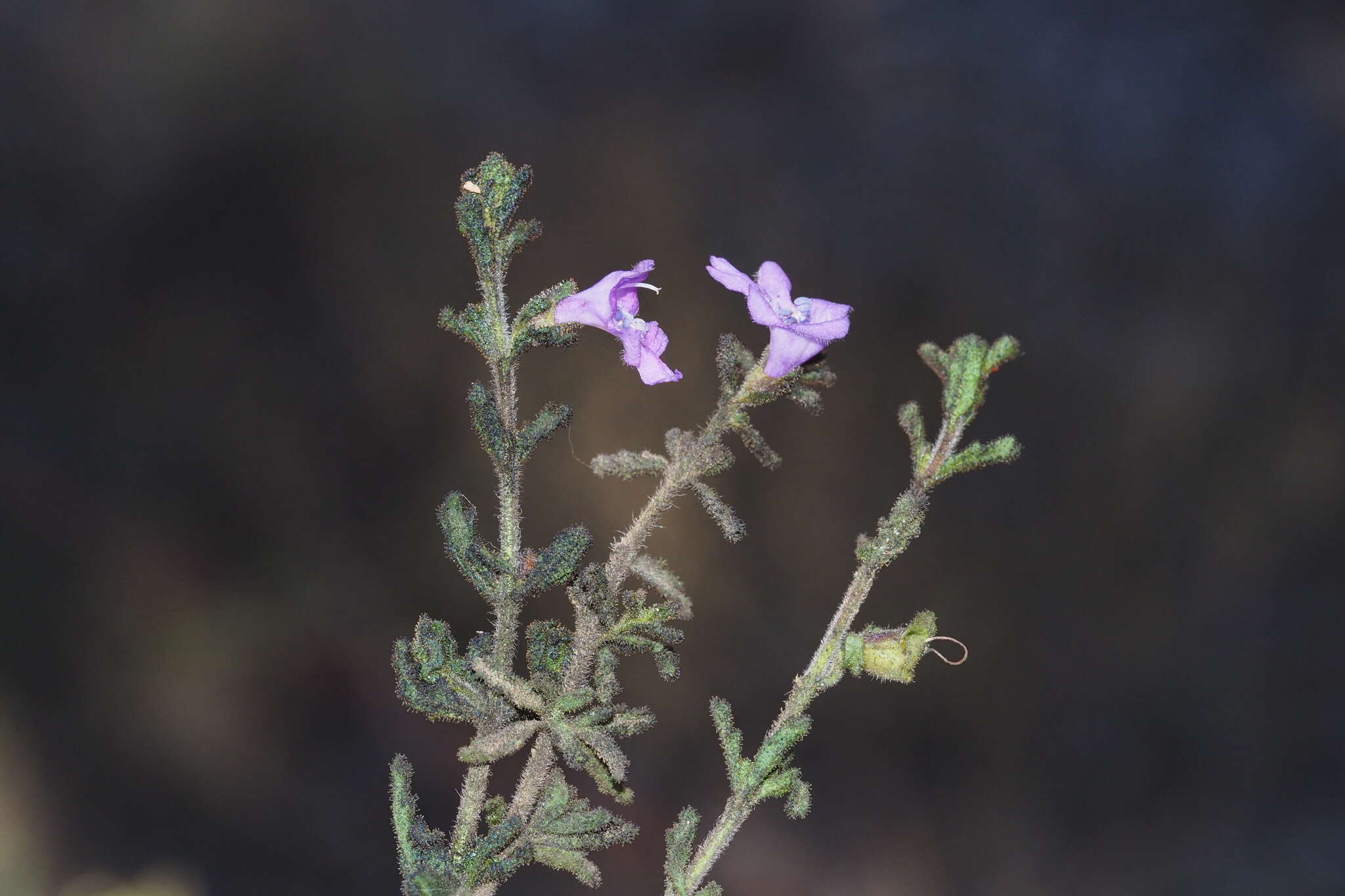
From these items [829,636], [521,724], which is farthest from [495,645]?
[829,636]

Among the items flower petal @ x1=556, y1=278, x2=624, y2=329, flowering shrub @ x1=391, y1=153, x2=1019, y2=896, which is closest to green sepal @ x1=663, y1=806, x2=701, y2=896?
flowering shrub @ x1=391, y1=153, x2=1019, y2=896

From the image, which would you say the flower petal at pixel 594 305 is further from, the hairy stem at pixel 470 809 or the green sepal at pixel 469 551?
the hairy stem at pixel 470 809

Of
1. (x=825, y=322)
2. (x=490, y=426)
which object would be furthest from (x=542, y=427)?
(x=825, y=322)

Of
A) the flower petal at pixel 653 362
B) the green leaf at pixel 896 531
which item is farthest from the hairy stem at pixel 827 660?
the flower petal at pixel 653 362

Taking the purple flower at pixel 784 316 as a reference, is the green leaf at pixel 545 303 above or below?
below

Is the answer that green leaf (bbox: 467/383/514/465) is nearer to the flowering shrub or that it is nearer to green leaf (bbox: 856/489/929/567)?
the flowering shrub

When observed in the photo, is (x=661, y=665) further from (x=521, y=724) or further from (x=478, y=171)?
(x=478, y=171)

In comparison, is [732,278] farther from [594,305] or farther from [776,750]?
[776,750]
